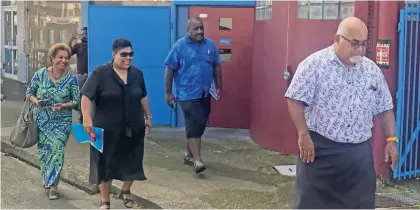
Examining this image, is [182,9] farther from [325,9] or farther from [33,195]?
[33,195]

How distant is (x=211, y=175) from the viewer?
281 inches

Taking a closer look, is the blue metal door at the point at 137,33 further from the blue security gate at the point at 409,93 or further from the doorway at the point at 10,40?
the doorway at the point at 10,40

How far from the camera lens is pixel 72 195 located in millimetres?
6578

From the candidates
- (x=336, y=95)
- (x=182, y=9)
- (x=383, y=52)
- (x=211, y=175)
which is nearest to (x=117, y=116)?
(x=211, y=175)

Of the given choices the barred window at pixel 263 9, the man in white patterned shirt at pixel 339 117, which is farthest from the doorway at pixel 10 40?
the man in white patterned shirt at pixel 339 117

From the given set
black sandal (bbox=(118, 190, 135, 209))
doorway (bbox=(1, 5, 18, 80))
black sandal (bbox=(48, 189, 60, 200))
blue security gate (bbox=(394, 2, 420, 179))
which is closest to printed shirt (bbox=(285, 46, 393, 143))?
blue security gate (bbox=(394, 2, 420, 179))

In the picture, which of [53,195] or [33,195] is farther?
[33,195]

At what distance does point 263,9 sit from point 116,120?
12.8 feet

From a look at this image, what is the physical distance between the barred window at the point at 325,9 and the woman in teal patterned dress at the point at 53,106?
9.87ft

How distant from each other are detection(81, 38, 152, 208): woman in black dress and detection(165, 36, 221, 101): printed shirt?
1323 mm

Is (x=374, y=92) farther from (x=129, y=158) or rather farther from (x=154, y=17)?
(x=154, y=17)

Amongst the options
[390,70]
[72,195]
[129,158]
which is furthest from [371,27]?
[72,195]

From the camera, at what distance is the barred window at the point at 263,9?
855 cm

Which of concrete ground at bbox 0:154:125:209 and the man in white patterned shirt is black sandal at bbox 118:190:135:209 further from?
the man in white patterned shirt
